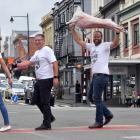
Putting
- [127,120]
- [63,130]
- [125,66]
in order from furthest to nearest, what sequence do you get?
[125,66]
[127,120]
[63,130]

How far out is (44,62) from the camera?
1179cm

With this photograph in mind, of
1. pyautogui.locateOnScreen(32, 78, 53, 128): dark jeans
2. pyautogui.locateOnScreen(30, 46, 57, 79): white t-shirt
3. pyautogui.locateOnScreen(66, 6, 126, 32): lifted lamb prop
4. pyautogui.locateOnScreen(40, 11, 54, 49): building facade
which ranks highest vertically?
pyautogui.locateOnScreen(40, 11, 54, 49): building facade

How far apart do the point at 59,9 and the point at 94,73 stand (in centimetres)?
6560

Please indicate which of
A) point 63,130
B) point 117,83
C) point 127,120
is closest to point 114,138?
point 63,130

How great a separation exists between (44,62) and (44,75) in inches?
10.8

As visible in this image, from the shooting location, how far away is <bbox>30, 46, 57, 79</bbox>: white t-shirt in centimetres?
1172

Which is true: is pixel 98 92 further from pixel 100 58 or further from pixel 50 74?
pixel 50 74

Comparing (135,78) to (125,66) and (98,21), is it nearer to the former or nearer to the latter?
(125,66)

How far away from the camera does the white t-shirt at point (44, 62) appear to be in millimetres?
11719

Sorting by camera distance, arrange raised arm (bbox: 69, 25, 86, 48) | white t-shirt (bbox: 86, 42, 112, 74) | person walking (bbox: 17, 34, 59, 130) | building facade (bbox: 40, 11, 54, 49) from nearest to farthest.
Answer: person walking (bbox: 17, 34, 59, 130) < white t-shirt (bbox: 86, 42, 112, 74) < raised arm (bbox: 69, 25, 86, 48) < building facade (bbox: 40, 11, 54, 49)

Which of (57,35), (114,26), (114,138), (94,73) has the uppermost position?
(57,35)

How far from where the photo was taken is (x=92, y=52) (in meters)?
12.2

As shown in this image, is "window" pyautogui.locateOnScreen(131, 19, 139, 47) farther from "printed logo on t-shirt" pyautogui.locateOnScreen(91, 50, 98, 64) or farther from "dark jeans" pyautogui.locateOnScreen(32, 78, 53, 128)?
"dark jeans" pyautogui.locateOnScreen(32, 78, 53, 128)

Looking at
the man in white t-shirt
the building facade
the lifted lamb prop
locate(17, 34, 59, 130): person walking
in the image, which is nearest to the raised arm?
the lifted lamb prop
